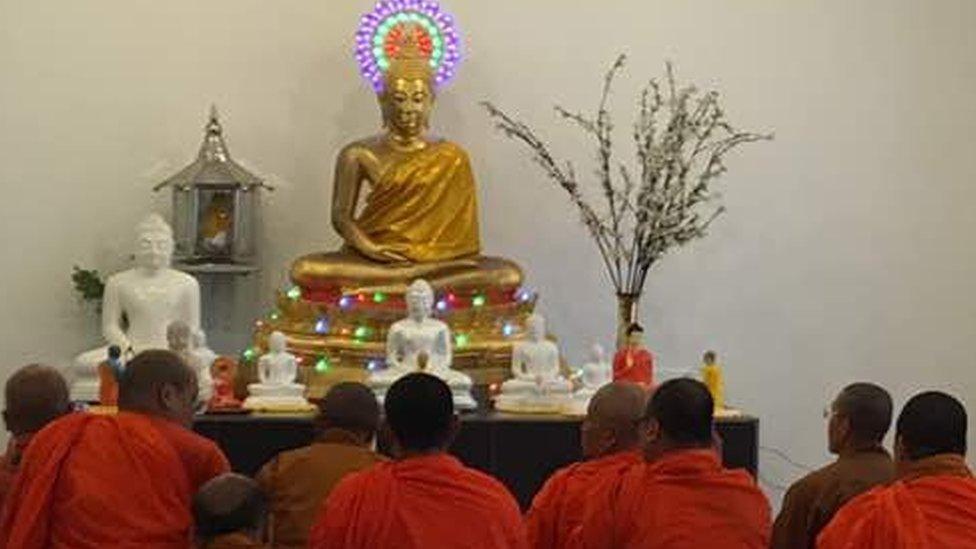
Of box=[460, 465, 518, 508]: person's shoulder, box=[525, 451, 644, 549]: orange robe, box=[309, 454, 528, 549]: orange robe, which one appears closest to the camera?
box=[309, 454, 528, 549]: orange robe

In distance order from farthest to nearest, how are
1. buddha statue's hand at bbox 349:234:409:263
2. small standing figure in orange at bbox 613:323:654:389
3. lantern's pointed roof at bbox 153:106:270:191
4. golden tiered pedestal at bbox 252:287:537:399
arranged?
lantern's pointed roof at bbox 153:106:270:191 → buddha statue's hand at bbox 349:234:409:263 → golden tiered pedestal at bbox 252:287:537:399 → small standing figure in orange at bbox 613:323:654:389

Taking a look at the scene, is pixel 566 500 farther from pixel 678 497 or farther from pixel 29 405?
pixel 29 405

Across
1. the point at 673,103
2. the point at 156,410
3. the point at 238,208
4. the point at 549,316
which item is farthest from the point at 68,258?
the point at 156,410

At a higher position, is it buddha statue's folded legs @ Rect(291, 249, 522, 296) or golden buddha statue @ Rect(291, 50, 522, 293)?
golden buddha statue @ Rect(291, 50, 522, 293)

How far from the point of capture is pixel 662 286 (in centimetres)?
959

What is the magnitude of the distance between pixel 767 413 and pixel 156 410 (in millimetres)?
5460

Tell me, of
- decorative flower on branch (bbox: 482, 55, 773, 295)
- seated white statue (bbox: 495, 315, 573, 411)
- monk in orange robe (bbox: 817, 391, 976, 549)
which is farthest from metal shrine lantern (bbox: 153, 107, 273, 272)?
monk in orange robe (bbox: 817, 391, 976, 549)

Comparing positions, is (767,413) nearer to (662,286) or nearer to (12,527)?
(662,286)

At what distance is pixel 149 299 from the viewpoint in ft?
27.7

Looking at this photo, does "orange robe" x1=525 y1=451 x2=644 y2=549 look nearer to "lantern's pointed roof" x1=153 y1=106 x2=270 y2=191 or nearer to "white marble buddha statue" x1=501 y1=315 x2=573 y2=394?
"white marble buddha statue" x1=501 y1=315 x2=573 y2=394

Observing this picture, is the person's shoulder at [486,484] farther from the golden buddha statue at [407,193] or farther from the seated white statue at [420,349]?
the golden buddha statue at [407,193]

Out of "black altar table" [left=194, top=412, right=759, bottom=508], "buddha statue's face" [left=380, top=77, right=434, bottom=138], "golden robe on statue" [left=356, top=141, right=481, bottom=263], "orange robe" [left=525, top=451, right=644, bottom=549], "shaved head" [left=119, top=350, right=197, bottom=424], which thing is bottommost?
"black altar table" [left=194, top=412, right=759, bottom=508]

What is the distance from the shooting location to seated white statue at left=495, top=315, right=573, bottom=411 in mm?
7805

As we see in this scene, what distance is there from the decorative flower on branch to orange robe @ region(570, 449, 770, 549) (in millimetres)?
4555
